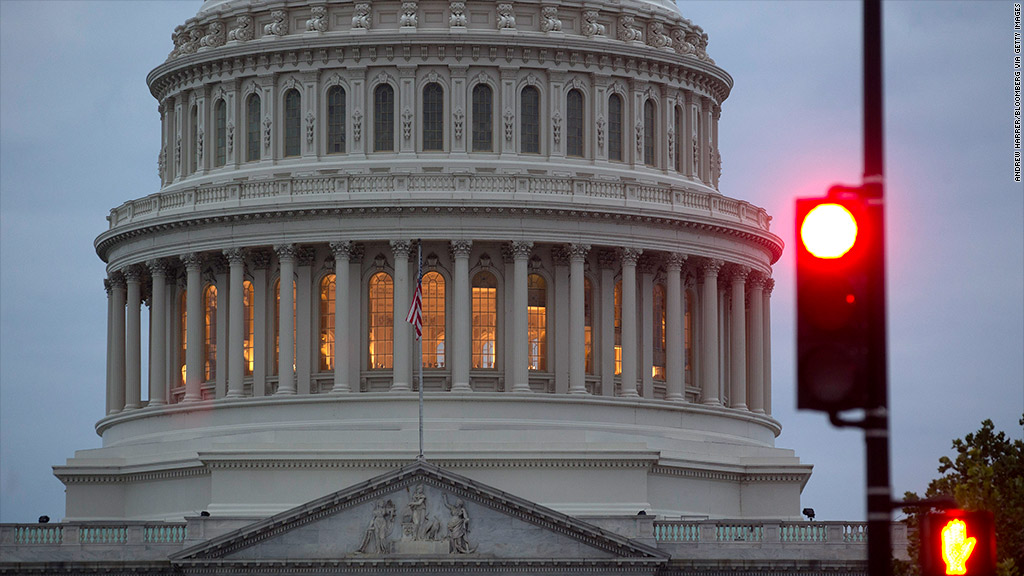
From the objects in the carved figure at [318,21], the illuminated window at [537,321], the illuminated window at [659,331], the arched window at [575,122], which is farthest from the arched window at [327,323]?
the illuminated window at [659,331]

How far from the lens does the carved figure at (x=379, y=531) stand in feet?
231

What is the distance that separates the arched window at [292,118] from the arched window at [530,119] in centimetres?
929

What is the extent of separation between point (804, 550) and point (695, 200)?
19598 mm

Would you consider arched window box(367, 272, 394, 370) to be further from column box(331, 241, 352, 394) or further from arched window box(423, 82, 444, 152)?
arched window box(423, 82, 444, 152)

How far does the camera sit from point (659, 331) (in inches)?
3445

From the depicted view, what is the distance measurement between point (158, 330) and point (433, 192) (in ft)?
44.9

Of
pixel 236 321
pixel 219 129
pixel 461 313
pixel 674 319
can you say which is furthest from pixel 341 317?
pixel 674 319

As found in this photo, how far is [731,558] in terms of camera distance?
235ft

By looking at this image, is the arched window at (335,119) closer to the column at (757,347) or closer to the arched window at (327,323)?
the arched window at (327,323)

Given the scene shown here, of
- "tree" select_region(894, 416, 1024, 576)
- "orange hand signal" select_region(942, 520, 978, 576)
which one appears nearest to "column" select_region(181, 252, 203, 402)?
"tree" select_region(894, 416, 1024, 576)

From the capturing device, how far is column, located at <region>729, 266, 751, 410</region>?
88.8m

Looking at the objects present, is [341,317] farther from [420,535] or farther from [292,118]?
[420,535]

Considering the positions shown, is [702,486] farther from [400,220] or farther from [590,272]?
[400,220]

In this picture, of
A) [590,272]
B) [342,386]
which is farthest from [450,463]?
[590,272]
